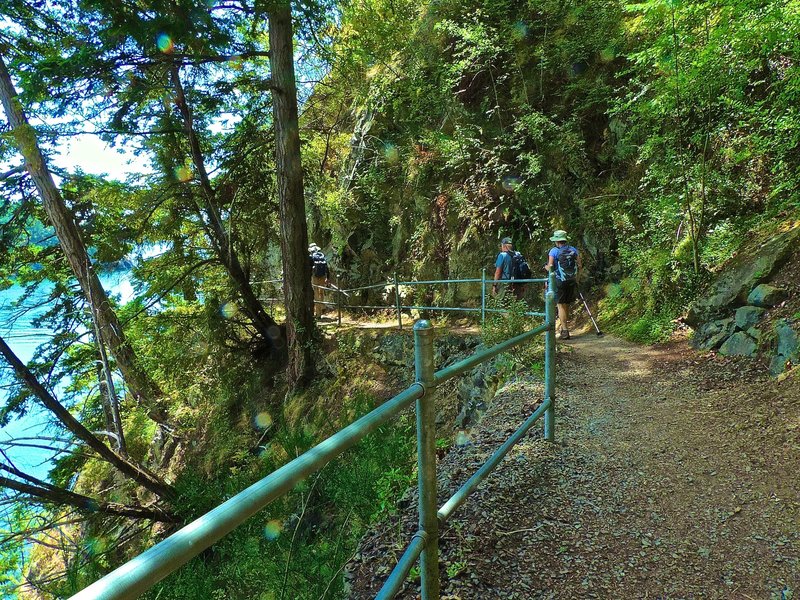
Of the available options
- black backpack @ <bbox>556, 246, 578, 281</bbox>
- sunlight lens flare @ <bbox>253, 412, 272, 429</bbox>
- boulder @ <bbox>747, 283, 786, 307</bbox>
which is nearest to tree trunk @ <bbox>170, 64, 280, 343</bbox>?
sunlight lens flare @ <bbox>253, 412, 272, 429</bbox>

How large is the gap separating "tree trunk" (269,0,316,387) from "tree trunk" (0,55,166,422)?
9.53 feet

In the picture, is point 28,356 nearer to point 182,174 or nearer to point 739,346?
point 182,174

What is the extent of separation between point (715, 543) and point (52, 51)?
9865 mm

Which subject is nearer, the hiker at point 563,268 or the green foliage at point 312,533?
the green foliage at point 312,533

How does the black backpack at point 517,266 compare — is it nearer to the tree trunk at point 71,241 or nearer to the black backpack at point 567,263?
the black backpack at point 567,263

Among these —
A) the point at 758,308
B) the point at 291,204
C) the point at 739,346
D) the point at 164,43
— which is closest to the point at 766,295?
the point at 758,308

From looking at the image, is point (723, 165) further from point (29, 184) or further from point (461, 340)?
point (29, 184)

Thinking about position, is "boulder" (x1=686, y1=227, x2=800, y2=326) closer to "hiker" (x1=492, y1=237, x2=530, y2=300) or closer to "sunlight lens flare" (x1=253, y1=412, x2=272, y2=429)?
"hiker" (x1=492, y1=237, x2=530, y2=300)

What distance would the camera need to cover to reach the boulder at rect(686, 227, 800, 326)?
5660 mm

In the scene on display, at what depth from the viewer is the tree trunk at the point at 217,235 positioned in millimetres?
8047

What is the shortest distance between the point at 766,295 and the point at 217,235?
29.2 feet

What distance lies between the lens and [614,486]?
3246mm

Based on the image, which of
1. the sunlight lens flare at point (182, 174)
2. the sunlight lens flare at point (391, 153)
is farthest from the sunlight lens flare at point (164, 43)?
the sunlight lens flare at point (391, 153)

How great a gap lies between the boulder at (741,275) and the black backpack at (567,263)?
1.84 metres
